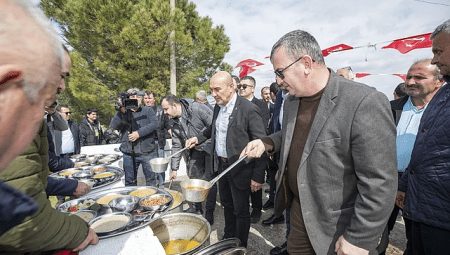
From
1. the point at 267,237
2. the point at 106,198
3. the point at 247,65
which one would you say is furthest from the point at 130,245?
the point at 247,65

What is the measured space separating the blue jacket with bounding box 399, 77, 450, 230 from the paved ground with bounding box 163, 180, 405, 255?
5.81 ft

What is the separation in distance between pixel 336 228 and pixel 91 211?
5.33 ft

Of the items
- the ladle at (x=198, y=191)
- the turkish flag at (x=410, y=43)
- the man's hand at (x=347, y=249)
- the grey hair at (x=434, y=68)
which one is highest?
the turkish flag at (x=410, y=43)

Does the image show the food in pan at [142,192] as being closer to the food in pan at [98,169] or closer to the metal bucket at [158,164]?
the metal bucket at [158,164]

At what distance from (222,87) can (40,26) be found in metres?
2.37

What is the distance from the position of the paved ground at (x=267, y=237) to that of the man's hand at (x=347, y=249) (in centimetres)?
183

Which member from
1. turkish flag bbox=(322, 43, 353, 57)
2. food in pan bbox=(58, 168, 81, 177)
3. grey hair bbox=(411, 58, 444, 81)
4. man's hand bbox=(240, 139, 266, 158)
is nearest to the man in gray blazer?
man's hand bbox=(240, 139, 266, 158)

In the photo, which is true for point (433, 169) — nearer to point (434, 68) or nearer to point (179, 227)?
point (434, 68)

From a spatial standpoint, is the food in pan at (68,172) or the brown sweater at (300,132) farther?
the food in pan at (68,172)

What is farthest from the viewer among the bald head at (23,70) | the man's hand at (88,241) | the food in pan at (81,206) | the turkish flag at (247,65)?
the turkish flag at (247,65)

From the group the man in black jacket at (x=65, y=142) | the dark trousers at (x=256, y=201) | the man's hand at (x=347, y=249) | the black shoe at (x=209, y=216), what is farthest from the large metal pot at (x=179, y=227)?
the man in black jacket at (x=65, y=142)

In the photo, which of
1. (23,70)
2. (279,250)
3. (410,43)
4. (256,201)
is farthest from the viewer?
(410,43)

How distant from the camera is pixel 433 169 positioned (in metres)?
1.47

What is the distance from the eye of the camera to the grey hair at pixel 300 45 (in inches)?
56.8
